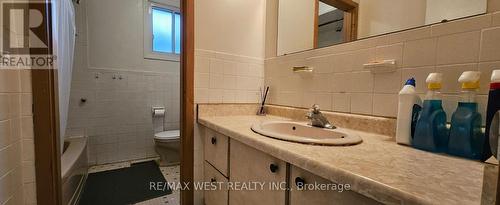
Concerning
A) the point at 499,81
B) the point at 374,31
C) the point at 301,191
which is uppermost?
the point at 374,31

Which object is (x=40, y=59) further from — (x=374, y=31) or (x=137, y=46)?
(x=137, y=46)

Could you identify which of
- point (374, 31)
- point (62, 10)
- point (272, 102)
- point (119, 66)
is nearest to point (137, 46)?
point (119, 66)

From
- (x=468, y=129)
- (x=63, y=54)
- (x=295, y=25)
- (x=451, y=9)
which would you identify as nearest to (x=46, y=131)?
(x=63, y=54)

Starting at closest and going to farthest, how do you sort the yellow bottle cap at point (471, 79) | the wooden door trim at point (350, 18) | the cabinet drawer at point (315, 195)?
the cabinet drawer at point (315, 195) → the yellow bottle cap at point (471, 79) → the wooden door trim at point (350, 18)

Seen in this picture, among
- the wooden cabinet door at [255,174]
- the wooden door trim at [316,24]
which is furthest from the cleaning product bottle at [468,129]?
the wooden door trim at [316,24]

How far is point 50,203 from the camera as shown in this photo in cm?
93

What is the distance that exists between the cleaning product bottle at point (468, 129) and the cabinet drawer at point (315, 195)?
0.36 metres

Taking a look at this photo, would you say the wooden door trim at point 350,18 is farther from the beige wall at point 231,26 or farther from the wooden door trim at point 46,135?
the wooden door trim at point 46,135

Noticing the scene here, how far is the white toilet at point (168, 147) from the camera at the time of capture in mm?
2260

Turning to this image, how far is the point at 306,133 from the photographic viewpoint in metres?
1.02

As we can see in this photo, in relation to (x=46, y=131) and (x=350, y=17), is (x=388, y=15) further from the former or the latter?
(x=46, y=131)

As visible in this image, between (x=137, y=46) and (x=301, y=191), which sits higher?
(x=137, y=46)

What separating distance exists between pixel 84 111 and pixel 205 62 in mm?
1794

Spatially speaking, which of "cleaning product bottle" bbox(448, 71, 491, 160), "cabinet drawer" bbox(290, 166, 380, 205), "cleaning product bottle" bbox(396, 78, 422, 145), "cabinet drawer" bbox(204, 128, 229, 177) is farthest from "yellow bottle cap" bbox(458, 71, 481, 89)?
"cabinet drawer" bbox(204, 128, 229, 177)
